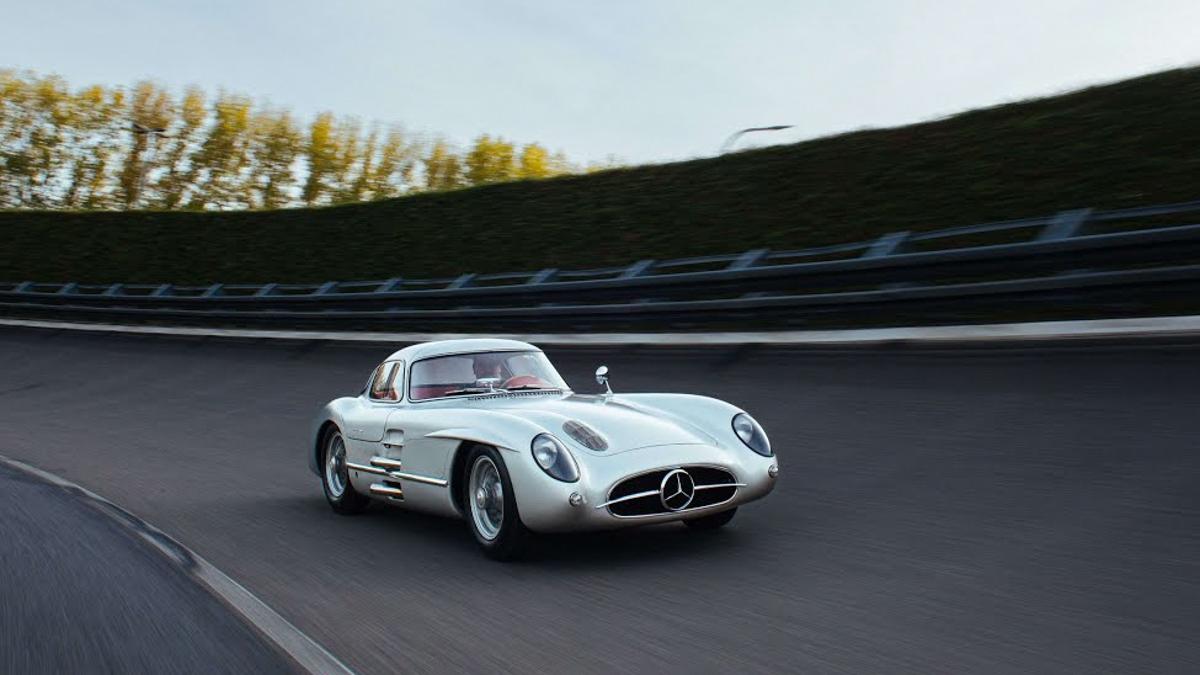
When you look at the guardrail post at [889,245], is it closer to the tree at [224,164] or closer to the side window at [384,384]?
the side window at [384,384]

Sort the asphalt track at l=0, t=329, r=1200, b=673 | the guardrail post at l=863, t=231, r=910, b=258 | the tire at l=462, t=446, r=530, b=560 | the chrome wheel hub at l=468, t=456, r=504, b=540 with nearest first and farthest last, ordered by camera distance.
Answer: the asphalt track at l=0, t=329, r=1200, b=673 < the tire at l=462, t=446, r=530, b=560 < the chrome wheel hub at l=468, t=456, r=504, b=540 < the guardrail post at l=863, t=231, r=910, b=258

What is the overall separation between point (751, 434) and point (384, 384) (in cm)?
265

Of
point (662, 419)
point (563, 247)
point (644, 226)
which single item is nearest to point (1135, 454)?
point (662, 419)

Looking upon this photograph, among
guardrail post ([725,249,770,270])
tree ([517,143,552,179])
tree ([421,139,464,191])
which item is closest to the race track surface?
guardrail post ([725,249,770,270])

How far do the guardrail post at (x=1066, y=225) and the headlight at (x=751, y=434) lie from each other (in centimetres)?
333

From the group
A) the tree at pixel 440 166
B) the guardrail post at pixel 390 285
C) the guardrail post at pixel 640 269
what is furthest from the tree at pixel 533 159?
the guardrail post at pixel 640 269

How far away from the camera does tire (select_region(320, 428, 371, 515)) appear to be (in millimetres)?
7750

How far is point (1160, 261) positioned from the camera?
25.1ft

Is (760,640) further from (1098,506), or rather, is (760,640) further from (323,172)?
(323,172)

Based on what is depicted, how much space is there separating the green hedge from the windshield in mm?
5285

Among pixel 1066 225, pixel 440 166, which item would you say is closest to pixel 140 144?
pixel 440 166

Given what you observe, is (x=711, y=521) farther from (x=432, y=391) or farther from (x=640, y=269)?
(x=640, y=269)

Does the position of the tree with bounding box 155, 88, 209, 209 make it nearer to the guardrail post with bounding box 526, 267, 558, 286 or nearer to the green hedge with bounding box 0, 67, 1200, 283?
the green hedge with bounding box 0, 67, 1200, 283

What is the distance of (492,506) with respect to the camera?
19.7 ft
